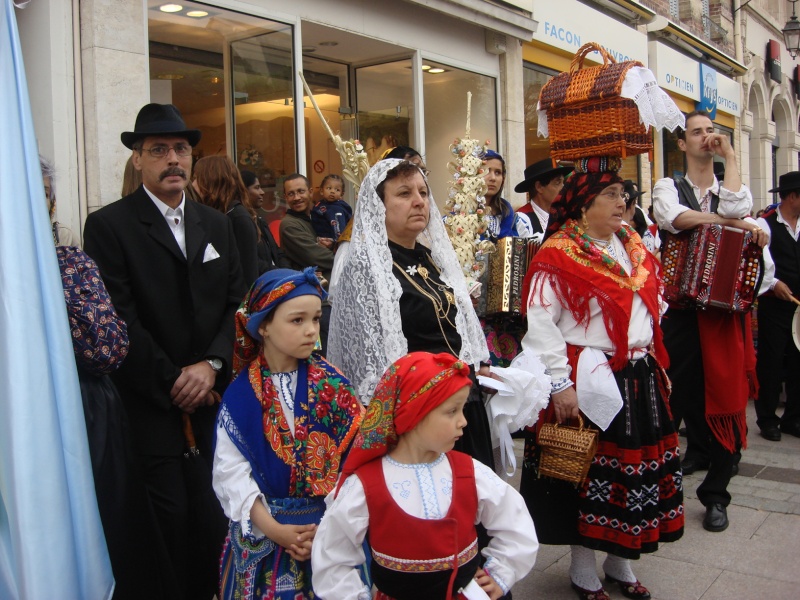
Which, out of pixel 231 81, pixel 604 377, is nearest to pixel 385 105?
pixel 231 81

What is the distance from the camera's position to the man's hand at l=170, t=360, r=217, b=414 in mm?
3424

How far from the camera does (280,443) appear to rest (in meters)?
2.81

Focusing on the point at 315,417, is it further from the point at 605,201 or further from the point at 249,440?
the point at 605,201

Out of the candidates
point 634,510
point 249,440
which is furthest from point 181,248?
point 634,510

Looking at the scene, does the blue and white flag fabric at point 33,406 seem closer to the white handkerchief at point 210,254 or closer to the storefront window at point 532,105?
the white handkerchief at point 210,254

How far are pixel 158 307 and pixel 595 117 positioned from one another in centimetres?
229

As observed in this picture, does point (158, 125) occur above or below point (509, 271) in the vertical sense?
above

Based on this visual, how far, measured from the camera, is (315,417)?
2869mm

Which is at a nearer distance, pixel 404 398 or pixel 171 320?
pixel 404 398

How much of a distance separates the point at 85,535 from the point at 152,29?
16.4 ft

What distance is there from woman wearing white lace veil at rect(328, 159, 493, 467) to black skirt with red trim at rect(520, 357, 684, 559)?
55 cm

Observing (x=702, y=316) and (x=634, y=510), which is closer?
(x=634, y=510)

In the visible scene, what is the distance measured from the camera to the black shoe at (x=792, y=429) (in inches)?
295

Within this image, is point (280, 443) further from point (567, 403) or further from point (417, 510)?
point (567, 403)
